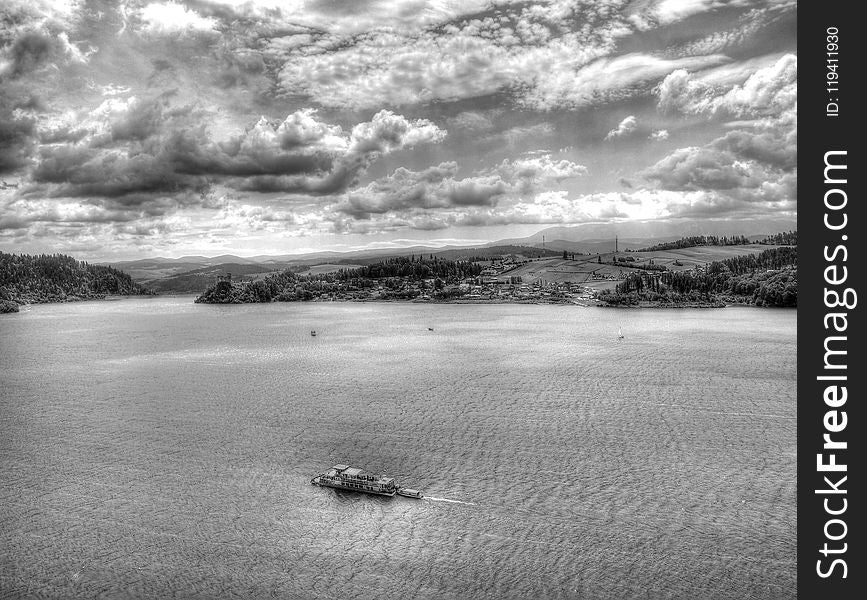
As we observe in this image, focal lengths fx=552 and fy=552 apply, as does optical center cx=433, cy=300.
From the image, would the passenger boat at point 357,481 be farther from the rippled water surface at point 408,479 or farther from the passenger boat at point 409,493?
the rippled water surface at point 408,479

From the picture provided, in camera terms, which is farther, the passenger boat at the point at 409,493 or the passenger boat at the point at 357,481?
the passenger boat at the point at 357,481

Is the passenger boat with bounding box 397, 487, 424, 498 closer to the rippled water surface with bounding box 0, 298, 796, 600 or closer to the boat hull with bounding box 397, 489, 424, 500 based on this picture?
the boat hull with bounding box 397, 489, 424, 500

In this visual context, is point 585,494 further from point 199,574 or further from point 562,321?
point 562,321

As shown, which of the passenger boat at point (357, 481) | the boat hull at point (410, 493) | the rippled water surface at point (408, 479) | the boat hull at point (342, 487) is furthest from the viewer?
the passenger boat at point (357, 481)

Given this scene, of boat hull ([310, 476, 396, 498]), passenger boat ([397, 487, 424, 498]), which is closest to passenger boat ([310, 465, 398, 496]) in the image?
boat hull ([310, 476, 396, 498])

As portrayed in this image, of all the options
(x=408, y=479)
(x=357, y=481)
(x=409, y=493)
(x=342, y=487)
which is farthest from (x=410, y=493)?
(x=342, y=487)

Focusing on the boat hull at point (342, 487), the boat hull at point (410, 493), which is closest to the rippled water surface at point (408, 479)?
the boat hull at point (342, 487)
